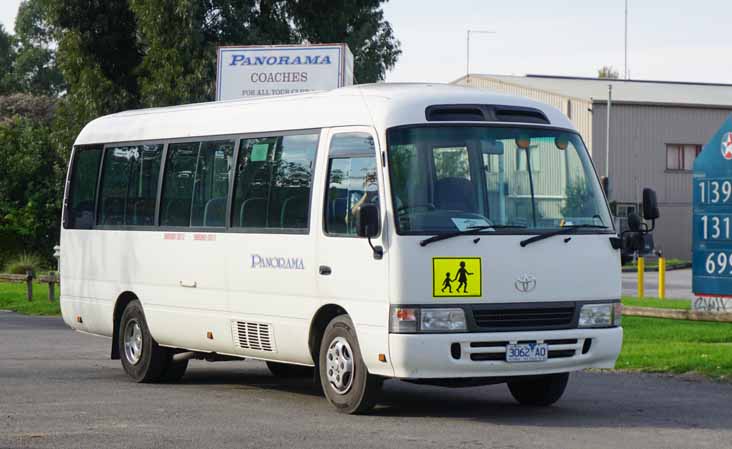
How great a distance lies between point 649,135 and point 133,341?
2011 inches

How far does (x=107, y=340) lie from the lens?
2128 centimetres

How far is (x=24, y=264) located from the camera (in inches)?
1762

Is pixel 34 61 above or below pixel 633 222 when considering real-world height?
above

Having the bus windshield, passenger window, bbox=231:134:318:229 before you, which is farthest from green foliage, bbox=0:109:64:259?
the bus windshield

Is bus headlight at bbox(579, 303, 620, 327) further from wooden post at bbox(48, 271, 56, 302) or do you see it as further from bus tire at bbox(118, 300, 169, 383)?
wooden post at bbox(48, 271, 56, 302)

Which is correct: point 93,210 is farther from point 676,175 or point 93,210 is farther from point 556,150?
point 676,175

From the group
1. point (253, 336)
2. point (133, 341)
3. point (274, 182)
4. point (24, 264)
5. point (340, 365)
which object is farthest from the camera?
point (24, 264)

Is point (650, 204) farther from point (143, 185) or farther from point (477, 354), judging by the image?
point (143, 185)

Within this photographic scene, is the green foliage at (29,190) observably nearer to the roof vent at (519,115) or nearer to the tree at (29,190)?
the tree at (29,190)

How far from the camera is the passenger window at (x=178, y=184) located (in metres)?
→ 14.8

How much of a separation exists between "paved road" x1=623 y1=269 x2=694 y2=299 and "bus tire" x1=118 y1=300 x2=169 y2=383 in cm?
1738

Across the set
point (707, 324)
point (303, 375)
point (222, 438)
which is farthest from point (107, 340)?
point (222, 438)

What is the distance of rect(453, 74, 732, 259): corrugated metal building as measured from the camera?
205 ft

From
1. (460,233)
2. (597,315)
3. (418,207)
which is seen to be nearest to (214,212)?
(418,207)
